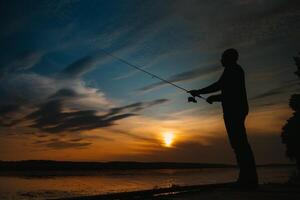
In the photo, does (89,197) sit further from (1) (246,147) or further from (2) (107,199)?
(1) (246,147)

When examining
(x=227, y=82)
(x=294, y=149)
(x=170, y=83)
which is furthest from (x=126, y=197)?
(x=294, y=149)

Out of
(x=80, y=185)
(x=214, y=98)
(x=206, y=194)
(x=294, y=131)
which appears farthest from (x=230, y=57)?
(x=80, y=185)

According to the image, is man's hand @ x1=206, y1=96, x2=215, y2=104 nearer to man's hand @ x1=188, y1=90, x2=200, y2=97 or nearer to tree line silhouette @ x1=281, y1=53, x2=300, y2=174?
man's hand @ x1=188, y1=90, x2=200, y2=97

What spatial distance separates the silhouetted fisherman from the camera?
21.3ft

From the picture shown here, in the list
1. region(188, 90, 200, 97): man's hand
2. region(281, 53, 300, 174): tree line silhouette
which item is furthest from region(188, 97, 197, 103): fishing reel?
region(281, 53, 300, 174): tree line silhouette

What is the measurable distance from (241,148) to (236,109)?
0.84 m

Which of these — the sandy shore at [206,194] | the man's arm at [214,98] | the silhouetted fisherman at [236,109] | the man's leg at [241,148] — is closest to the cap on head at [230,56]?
the silhouetted fisherman at [236,109]

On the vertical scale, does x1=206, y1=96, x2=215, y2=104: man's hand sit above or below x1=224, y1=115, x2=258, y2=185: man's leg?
above

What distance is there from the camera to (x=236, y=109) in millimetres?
6672

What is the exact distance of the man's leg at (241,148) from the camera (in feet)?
21.1

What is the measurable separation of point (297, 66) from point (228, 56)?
44080 mm

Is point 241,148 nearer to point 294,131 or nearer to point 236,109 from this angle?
point 236,109

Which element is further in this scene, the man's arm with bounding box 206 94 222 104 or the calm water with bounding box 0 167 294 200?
the calm water with bounding box 0 167 294 200

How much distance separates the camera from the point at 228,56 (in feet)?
22.4
